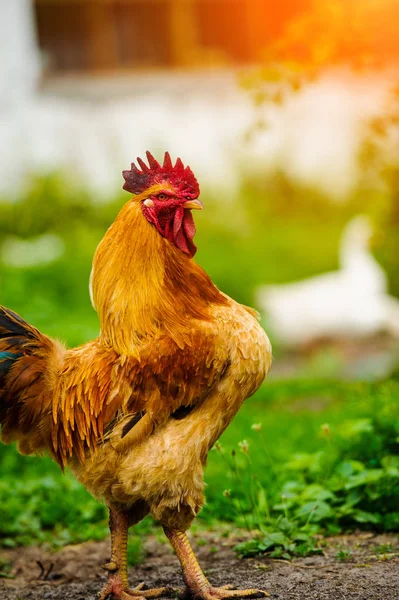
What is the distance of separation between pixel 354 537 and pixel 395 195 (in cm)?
466

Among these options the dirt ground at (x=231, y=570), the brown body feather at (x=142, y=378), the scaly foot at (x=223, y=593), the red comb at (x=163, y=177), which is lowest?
the dirt ground at (x=231, y=570)

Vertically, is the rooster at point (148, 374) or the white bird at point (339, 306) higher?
the rooster at point (148, 374)

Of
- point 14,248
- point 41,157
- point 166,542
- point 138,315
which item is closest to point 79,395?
point 138,315

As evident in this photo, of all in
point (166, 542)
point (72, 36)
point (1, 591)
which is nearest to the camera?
point (1, 591)

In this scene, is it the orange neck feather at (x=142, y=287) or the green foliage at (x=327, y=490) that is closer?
the orange neck feather at (x=142, y=287)

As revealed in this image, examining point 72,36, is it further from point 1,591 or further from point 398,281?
point 1,591

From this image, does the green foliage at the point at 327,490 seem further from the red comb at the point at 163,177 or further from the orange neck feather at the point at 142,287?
the red comb at the point at 163,177

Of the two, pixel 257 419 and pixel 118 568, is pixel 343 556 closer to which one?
pixel 118 568

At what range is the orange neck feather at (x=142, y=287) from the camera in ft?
11.5

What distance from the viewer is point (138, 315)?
3512 mm

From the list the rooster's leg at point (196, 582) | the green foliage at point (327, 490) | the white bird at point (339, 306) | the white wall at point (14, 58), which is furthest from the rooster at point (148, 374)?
the white wall at point (14, 58)

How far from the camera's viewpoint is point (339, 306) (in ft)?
29.3

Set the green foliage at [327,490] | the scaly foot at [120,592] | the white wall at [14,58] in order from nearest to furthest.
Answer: the scaly foot at [120,592]
the green foliage at [327,490]
the white wall at [14,58]

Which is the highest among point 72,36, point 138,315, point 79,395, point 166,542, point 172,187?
point 72,36
